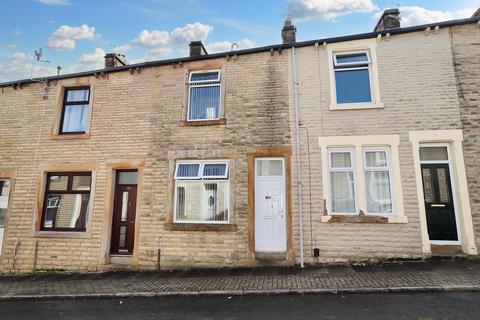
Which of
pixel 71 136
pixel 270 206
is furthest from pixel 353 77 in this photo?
pixel 71 136

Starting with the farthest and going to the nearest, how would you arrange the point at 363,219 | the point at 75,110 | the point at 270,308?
the point at 75,110 < the point at 363,219 < the point at 270,308

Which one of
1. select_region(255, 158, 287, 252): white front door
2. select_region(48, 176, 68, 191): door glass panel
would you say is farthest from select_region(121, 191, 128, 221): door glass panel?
select_region(255, 158, 287, 252): white front door

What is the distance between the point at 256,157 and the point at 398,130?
12.6ft

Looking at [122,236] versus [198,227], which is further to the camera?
[122,236]

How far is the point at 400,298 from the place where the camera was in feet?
17.0

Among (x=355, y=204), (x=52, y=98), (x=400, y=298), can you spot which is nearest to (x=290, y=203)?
(x=355, y=204)

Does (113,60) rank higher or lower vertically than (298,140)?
higher

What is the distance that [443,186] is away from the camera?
7.72 meters

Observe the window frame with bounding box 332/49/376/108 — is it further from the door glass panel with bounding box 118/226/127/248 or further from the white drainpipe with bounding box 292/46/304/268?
the door glass panel with bounding box 118/226/127/248

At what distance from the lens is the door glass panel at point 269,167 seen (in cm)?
838

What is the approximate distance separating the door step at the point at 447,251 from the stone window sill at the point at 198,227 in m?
5.08

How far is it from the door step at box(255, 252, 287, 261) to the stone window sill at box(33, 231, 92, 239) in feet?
16.4

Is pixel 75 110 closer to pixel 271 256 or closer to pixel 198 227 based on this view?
pixel 198 227

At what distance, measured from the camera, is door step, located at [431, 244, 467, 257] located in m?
7.23
